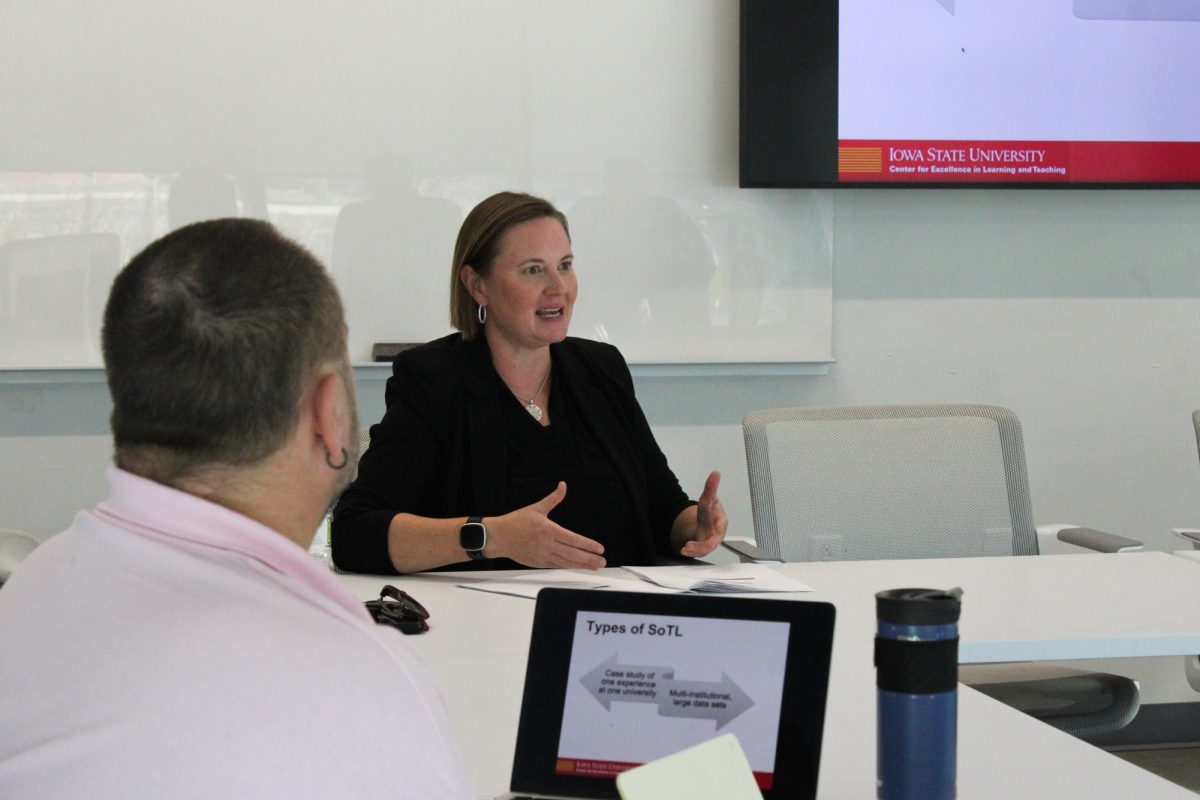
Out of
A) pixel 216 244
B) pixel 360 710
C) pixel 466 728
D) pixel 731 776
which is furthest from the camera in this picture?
pixel 466 728

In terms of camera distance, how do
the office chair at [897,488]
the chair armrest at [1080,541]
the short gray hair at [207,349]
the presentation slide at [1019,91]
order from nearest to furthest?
the short gray hair at [207,349] → the chair armrest at [1080,541] → the office chair at [897,488] → the presentation slide at [1019,91]

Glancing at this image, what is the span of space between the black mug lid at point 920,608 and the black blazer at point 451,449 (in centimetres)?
137

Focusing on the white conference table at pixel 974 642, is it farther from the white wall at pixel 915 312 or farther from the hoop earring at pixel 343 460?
the white wall at pixel 915 312

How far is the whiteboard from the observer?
3736 mm

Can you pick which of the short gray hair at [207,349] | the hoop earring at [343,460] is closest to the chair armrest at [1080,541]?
the hoop earring at [343,460]

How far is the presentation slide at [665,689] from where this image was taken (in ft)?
4.03

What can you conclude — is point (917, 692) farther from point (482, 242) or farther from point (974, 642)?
point (482, 242)

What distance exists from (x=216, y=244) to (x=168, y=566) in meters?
0.23

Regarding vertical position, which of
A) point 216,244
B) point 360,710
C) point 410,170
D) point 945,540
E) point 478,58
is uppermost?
point 478,58

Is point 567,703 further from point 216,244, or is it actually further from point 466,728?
point 216,244

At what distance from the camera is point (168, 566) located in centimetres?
83

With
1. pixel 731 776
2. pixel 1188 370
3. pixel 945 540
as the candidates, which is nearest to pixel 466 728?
pixel 731 776

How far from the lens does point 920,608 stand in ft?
3.72

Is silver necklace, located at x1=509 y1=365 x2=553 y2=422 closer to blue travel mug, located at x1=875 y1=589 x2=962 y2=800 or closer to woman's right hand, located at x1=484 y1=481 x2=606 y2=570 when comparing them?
woman's right hand, located at x1=484 y1=481 x2=606 y2=570
